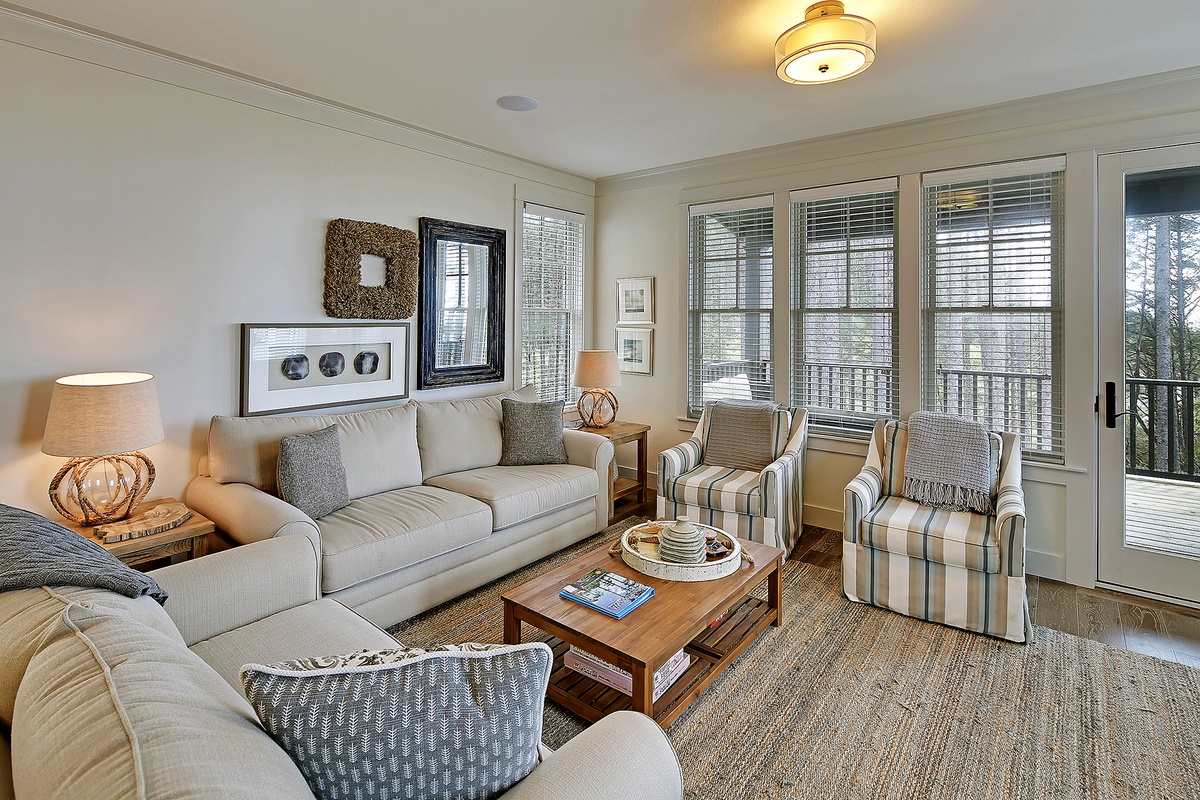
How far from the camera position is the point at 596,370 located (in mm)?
4598

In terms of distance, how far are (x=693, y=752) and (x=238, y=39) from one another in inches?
133

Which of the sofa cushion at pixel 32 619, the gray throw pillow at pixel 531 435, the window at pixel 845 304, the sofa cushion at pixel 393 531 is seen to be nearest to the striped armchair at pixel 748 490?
the window at pixel 845 304

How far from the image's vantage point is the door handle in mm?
3170

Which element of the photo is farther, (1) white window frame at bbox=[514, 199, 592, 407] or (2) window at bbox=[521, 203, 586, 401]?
(2) window at bbox=[521, 203, 586, 401]

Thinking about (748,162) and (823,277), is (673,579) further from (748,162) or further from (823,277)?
(748,162)

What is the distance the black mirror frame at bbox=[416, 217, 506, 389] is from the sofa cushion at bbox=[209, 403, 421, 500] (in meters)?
0.44

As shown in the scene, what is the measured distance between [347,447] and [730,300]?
2.88m

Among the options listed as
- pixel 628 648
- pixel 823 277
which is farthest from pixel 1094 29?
pixel 628 648

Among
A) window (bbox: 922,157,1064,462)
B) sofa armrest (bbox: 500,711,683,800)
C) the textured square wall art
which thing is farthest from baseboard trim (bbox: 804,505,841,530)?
sofa armrest (bbox: 500,711,683,800)

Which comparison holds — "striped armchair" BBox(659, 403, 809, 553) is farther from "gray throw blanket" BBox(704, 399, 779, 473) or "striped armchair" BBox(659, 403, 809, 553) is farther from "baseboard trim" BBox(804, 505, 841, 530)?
"baseboard trim" BBox(804, 505, 841, 530)

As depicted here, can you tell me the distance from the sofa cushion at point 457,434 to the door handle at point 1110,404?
11.3 ft

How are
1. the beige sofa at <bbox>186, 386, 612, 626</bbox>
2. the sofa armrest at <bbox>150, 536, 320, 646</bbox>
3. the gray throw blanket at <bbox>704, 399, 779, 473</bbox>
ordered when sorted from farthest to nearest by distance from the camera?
the gray throw blanket at <bbox>704, 399, 779, 473</bbox>
the beige sofa at <bbox>186, 386, 612, 626</bbox>
the sofa armrest at <bbox>150, 536, 320, 646</bbox>

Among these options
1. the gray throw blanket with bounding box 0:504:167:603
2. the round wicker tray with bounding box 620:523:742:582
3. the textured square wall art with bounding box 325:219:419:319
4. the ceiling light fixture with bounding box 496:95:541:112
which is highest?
the ceiling light fixture with bounding box 496:95:541:112

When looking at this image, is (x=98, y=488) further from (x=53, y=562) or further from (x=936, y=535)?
(x=936, y=535)
